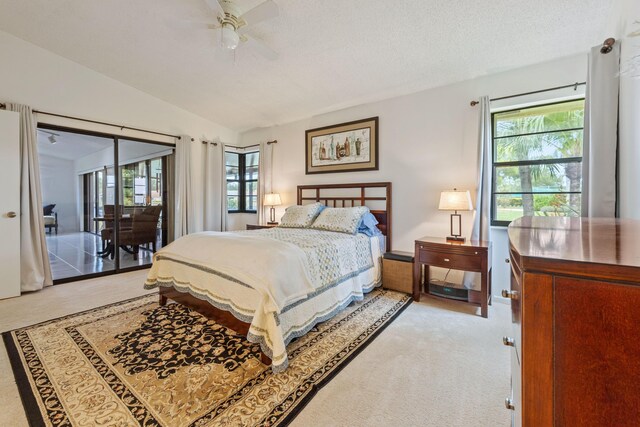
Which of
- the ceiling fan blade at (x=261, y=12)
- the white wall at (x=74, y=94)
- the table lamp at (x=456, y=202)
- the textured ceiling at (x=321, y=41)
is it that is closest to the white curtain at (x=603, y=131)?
the textured ceiling at (x=321, y=41)

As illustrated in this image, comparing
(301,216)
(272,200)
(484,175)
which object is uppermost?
(484,175)

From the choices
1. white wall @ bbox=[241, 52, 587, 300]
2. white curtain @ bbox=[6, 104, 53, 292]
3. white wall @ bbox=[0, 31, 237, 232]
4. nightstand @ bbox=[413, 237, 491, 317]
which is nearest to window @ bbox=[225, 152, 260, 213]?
white wall @ bbox=[0, 31, 237, 232]

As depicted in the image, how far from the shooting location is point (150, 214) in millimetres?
4867

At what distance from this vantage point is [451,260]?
2943 millimetres

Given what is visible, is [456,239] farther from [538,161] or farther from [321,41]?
[321,41]

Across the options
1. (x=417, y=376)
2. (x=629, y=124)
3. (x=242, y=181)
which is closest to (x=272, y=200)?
(x=242, y=181)

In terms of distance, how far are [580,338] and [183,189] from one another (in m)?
5.29

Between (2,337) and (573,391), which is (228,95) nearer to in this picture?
(2,337)

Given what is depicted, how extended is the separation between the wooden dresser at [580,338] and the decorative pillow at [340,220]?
2.80 m

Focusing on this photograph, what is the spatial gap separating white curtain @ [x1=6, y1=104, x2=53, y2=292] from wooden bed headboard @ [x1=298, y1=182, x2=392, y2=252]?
11.5 feet

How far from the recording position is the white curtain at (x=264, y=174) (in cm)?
532

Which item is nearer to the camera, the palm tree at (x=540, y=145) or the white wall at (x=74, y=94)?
the palm tree at (x=540, y=145)

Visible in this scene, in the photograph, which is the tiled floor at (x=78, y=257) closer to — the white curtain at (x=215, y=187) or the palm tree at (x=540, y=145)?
the white curtain at (x=215, y=187)

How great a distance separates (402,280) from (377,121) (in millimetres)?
2250
